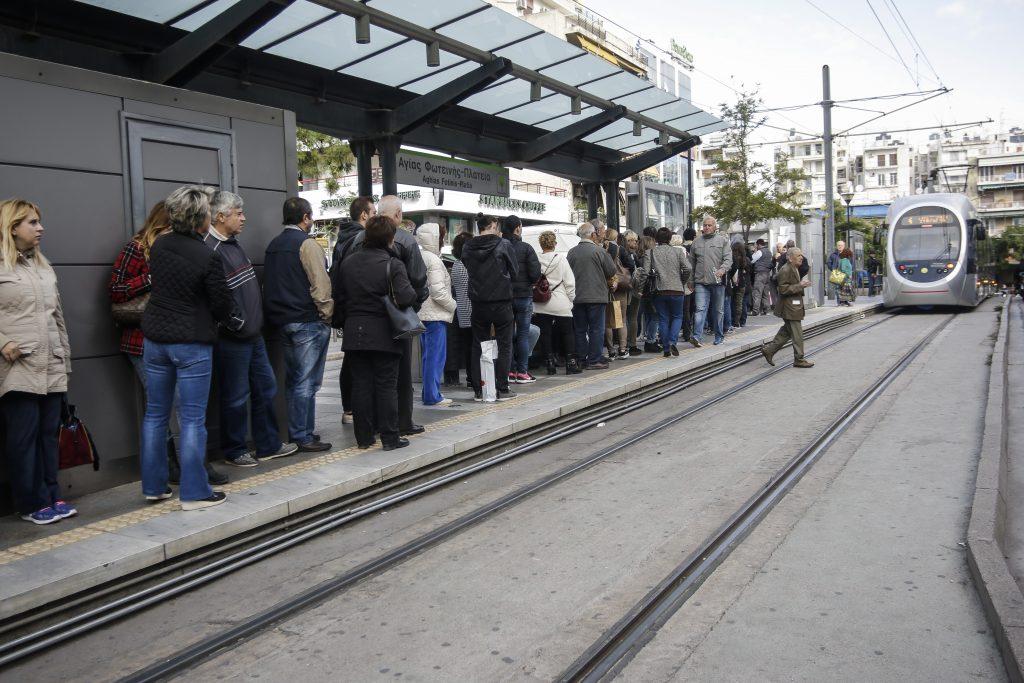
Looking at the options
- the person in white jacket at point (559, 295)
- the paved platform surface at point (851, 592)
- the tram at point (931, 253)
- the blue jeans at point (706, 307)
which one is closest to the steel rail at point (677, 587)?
the paved platform surface at point (851, 592)

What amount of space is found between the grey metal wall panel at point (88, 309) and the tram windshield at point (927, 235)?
73.3 feet

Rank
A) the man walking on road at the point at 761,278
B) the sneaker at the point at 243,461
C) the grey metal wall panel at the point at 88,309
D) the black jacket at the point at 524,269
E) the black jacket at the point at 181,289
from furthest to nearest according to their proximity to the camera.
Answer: the man walking on road at the point at 761,278, the black jacket at the point at 524,269, the sneaker at the point at 243,461, the grey metal wall panel at the point at 88,309, the black jacket at the point at 181,289

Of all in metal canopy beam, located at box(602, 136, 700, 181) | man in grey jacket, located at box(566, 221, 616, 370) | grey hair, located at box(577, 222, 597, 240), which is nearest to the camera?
man in grey jacket, located at box(566, 221, 616, 370)

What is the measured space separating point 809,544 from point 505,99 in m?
7.57

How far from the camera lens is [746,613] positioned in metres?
3.83

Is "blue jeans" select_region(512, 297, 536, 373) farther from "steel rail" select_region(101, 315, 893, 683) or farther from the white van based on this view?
the white van

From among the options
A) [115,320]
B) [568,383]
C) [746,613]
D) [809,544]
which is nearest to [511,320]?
[568,383]

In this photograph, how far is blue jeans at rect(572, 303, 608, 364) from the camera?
11734 millimetres

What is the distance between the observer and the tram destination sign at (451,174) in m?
10.3

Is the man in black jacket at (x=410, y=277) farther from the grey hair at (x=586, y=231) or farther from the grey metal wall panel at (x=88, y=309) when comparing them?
the grey hair at (x=586, y=231)

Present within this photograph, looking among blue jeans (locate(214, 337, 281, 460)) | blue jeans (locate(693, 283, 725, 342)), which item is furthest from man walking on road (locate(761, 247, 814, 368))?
blue jeans (locate(214, 337, 281, 460))

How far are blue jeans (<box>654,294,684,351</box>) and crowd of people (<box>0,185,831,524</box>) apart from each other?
1.68m

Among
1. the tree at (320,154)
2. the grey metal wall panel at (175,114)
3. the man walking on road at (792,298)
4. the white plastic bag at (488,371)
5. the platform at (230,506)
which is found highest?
the tree at (320,154)

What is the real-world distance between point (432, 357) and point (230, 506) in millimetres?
3858
